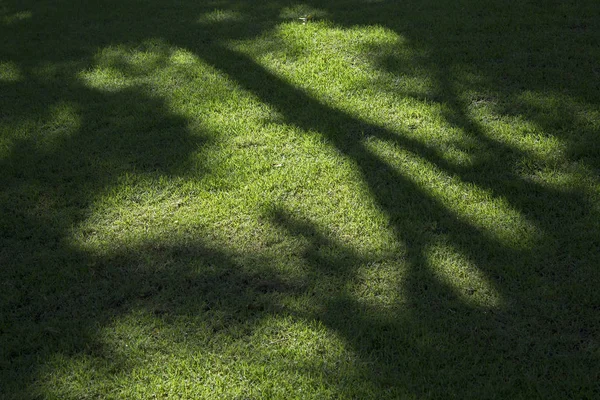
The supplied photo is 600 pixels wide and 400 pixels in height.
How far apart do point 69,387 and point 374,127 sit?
2620 mm

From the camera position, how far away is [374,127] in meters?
4.80

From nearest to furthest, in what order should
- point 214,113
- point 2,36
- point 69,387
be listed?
point 69,387
point 214,113
point 2,36

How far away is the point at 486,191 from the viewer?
4.09 meters

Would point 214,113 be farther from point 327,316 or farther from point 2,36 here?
point 2,36

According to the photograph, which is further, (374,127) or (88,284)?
(374,127)

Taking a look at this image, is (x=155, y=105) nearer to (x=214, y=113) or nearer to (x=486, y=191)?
(x=214, y=113)

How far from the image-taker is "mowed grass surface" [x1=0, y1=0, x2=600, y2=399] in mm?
3105

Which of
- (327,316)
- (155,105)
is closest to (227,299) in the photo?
(327,316)

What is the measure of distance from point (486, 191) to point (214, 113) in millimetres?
2026

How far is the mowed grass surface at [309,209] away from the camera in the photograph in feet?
10.2

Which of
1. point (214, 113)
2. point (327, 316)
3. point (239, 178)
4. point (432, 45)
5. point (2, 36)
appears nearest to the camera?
point (327, 316)

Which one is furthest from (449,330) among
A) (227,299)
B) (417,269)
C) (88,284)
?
(88,284)

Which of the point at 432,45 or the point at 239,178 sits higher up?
the point at 432,45

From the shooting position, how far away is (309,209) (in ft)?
13.4
